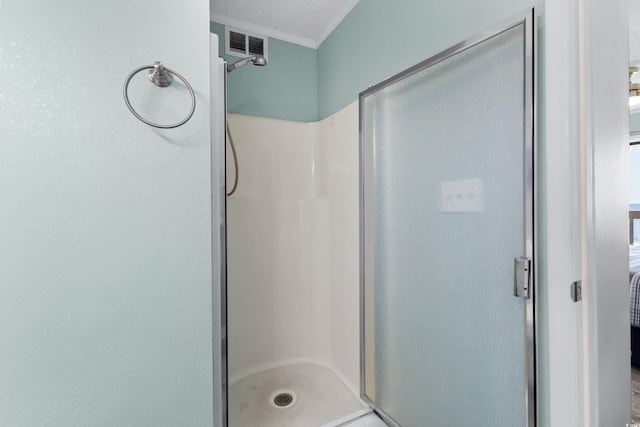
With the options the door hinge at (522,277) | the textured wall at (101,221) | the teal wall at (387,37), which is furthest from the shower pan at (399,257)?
the textured wall at (101,221)

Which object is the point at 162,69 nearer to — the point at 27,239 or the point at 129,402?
the point at 27,239

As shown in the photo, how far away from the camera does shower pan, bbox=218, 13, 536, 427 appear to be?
0.92 m

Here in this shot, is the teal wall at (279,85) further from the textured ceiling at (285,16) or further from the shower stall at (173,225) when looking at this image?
the shower stall at (173,225)

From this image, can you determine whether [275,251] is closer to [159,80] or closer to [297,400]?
[297,400]

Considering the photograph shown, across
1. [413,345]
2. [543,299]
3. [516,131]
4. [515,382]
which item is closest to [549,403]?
[515,382]

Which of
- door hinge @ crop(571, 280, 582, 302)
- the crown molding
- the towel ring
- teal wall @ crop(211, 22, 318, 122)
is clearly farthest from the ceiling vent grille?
door hinge @ crop(571, 280, 582, 302)

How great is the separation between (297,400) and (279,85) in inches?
79.2

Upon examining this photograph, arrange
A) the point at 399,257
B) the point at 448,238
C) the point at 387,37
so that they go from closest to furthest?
the point at 448,238 < the point at 399,257 < the point at 387,37

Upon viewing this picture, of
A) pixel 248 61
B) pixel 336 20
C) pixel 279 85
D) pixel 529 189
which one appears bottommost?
pixel 529 189

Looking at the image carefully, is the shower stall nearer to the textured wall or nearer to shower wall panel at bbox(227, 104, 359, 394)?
the textured wall

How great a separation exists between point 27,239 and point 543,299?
4.74 ft

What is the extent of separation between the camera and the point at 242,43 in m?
1.93

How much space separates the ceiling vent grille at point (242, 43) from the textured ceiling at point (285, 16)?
0.04 metres

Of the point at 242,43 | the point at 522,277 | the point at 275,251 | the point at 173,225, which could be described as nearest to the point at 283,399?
the point at 275,251
